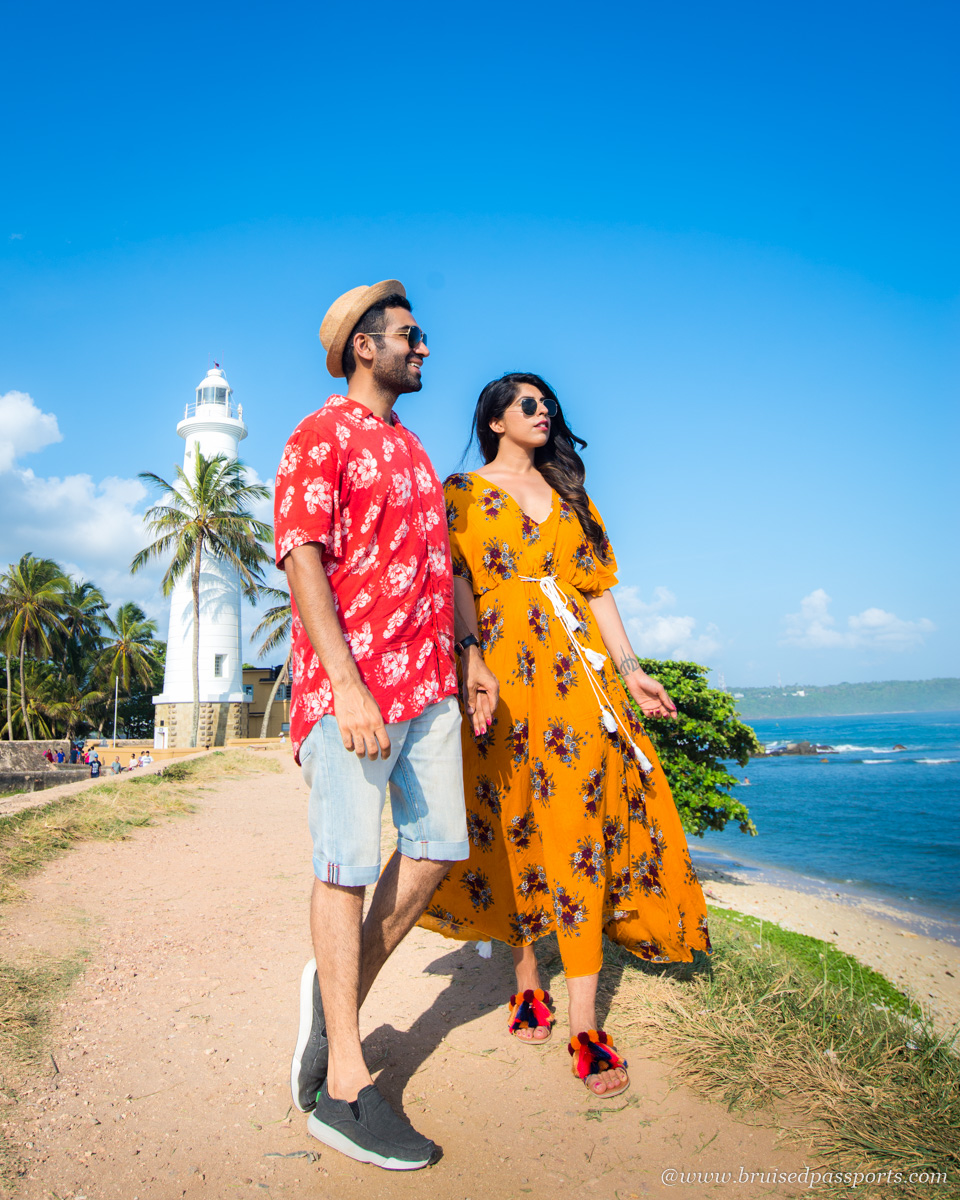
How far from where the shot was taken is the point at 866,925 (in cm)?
891

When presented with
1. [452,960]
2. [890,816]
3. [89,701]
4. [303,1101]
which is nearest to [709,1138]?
[303,1101]

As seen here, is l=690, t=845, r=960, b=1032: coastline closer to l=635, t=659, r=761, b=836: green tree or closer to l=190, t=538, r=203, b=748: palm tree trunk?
l=635, t=659, r=761, b=836: green tree

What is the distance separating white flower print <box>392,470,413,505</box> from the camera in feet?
6.55

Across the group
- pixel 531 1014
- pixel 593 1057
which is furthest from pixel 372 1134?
pixel 531 1014

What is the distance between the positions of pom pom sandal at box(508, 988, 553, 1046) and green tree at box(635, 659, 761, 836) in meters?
5.39

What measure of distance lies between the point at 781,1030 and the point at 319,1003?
138 centimetres

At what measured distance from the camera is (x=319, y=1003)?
1866mm

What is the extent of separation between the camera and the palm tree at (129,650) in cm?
4044

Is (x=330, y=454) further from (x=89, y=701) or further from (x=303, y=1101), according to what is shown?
(x=89, y=701)

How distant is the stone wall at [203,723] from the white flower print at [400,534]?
81.0 feet

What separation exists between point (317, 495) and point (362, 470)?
0.52 feet

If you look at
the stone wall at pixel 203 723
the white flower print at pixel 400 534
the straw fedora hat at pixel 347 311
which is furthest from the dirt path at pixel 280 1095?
the stone wall at pixel 203 723

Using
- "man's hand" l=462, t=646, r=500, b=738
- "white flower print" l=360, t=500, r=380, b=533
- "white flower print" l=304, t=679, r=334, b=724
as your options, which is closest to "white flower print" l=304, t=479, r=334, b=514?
"white flower print" l=360, t=500, r=380, b=533

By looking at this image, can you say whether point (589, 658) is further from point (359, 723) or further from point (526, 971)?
point (526, 971)
